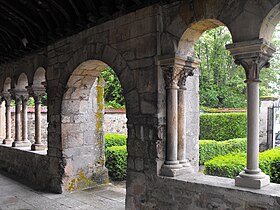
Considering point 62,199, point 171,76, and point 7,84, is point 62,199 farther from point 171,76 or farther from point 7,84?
point 7,84

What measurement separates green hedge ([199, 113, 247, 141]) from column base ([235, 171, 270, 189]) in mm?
9098

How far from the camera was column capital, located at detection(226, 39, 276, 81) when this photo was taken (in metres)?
2.65

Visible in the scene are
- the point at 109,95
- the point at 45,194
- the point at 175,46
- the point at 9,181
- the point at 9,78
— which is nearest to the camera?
the point at 175,46

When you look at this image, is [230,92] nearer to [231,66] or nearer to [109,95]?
[231,66]

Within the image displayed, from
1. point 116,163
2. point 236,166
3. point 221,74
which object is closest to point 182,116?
point 236,166

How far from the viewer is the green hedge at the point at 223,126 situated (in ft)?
37.8

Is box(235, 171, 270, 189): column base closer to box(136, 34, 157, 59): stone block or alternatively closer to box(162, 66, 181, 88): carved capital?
box(162, 66, 181, 88): carved capital

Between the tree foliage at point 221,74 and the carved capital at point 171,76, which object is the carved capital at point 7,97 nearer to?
the carved capital at point 171,76

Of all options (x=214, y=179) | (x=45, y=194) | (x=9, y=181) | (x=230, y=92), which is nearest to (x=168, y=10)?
(x=214, y=179)

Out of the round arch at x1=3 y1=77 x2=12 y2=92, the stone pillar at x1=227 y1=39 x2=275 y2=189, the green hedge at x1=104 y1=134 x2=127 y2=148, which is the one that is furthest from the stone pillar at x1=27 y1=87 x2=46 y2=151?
the stone pillar at x1=227 y1=39 x2=275 y2=189

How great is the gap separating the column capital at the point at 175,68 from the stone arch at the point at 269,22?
0.87 metres

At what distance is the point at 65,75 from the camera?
4.89 m

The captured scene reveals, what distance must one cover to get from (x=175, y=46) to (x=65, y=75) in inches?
88.1

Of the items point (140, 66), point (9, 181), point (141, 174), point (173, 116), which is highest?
point (140, 66)
